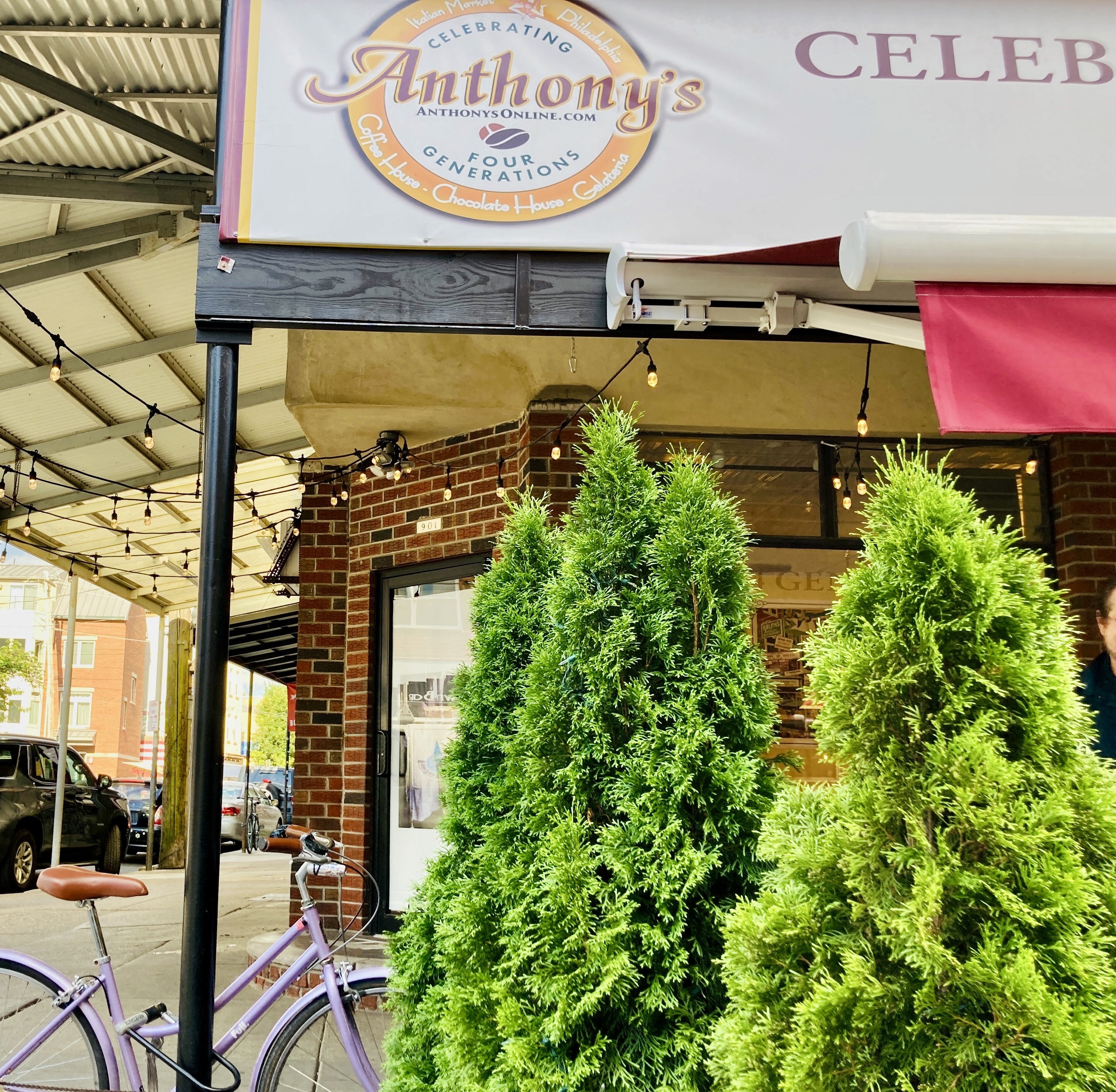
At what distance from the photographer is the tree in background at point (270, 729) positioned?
63000 mm

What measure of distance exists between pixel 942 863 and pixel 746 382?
4.56 meters

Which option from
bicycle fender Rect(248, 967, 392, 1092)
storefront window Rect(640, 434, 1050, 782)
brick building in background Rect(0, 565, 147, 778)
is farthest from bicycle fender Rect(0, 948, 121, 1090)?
brick building in background Rect(0, 565, 147, 778)

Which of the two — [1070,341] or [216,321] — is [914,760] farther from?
[216,321]

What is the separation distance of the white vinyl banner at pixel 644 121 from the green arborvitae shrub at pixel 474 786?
1.07 metres

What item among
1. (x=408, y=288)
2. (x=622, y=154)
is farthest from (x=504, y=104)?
(x=408, y=288)

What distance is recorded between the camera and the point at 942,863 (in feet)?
5.05

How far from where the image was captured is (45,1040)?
3.52 meters

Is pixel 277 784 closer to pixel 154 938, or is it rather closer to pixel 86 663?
pixel 86 663

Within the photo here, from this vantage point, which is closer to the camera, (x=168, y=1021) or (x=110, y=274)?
(x=168, y=1021)

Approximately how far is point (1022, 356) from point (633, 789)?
150 centimetres

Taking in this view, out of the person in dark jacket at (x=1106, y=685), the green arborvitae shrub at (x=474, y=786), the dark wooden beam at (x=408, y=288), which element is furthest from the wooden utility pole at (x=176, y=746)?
the person in dark jacket at (x=1106, y=685)

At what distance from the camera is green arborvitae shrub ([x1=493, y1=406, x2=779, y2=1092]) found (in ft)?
6.66

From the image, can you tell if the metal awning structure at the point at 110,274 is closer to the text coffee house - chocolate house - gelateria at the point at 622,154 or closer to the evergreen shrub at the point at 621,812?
the text coffee house - chocolate house - gelateria at the point at 622,154

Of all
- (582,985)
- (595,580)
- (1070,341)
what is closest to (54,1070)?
(582,985)
